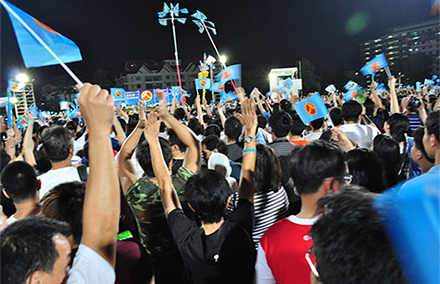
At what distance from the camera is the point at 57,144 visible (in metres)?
3.34

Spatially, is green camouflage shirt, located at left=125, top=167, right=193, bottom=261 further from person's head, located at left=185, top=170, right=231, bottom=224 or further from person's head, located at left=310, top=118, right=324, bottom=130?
person's head, located at left=310, top=118, right=324, bottom=130

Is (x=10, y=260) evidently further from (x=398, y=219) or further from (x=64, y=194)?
(x=398, y=219)

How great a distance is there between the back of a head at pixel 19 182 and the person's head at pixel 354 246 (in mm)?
2517

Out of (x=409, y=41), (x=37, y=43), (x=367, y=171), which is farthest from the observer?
(x=409, y=41)

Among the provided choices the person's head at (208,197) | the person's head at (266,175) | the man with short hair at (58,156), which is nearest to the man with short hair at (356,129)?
the person's head at (266,175)

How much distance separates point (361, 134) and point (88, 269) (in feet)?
14.4

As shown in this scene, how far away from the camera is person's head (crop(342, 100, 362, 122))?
4770mm

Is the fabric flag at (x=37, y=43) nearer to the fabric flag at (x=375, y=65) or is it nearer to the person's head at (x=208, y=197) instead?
Result: the person's head at (x=208, y=197)

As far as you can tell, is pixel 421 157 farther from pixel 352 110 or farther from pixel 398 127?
pixel 352 110

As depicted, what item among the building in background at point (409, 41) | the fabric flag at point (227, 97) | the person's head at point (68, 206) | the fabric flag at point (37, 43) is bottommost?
the person's head at point (68, 206)

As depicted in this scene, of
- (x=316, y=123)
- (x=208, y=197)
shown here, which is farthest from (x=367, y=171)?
(x=316, y=123)

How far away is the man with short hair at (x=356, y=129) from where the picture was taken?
15.4 ft

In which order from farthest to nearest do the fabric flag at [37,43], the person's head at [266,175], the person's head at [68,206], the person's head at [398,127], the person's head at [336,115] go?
the person's head at [336,115] → the person's head at [398,127] → the person's head at [266,175] → the fabric flag at [37,43] → the person's head at [68,206]

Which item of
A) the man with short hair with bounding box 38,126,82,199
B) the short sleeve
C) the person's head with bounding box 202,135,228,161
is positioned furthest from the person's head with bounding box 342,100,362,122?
the short sleeve
